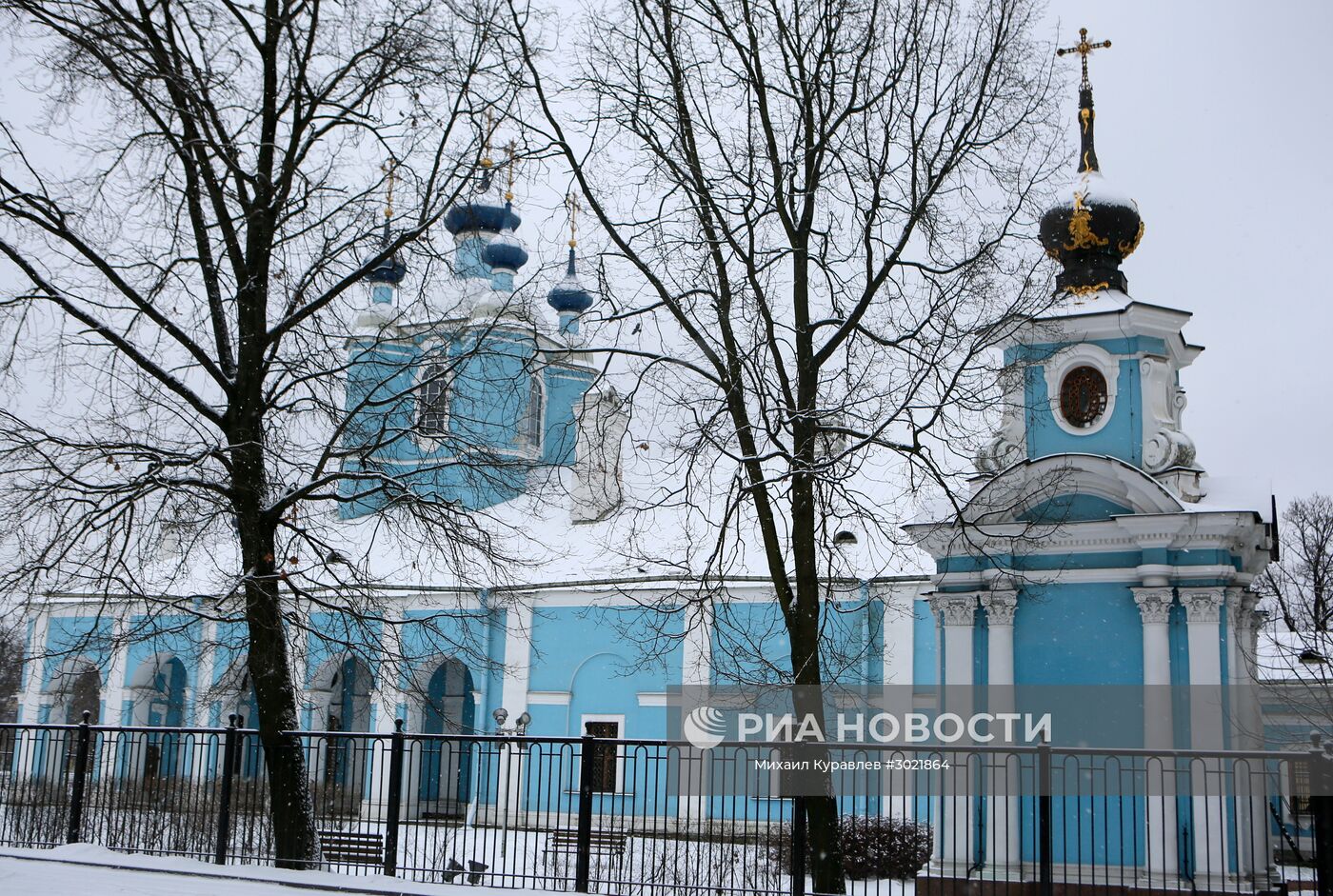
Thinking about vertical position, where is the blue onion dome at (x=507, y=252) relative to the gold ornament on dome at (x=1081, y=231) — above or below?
above

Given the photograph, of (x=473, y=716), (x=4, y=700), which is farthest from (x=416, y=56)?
(x=4, y=700)

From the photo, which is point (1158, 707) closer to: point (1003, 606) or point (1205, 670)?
point (1205, 670)

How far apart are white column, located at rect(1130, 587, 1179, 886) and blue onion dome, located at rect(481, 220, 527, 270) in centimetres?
2124

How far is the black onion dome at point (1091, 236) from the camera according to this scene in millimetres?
17078

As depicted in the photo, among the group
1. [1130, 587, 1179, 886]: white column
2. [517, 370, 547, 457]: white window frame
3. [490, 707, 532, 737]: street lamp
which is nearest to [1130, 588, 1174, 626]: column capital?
[1130, 587, 1179, 886]: white column

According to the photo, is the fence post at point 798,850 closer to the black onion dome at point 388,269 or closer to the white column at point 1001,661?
the white column at point 1001,661

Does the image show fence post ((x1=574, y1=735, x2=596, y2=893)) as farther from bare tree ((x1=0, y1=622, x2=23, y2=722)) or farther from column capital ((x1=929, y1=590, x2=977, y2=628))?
bare tree ((x1=0, y1=622, x2=23, y2=722))

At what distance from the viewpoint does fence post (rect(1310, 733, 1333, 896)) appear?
939 centimetres

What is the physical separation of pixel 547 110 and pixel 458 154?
0.97m

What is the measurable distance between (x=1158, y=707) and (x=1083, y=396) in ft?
12.7

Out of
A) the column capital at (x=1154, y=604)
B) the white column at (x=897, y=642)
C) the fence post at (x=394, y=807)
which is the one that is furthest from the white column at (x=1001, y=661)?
the white column at (x=897, y=642)

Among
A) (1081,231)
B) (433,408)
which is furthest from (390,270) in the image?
(1081,231)

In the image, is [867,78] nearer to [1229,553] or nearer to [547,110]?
[547,110]

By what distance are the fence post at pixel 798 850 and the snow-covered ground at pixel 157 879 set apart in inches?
79.9
